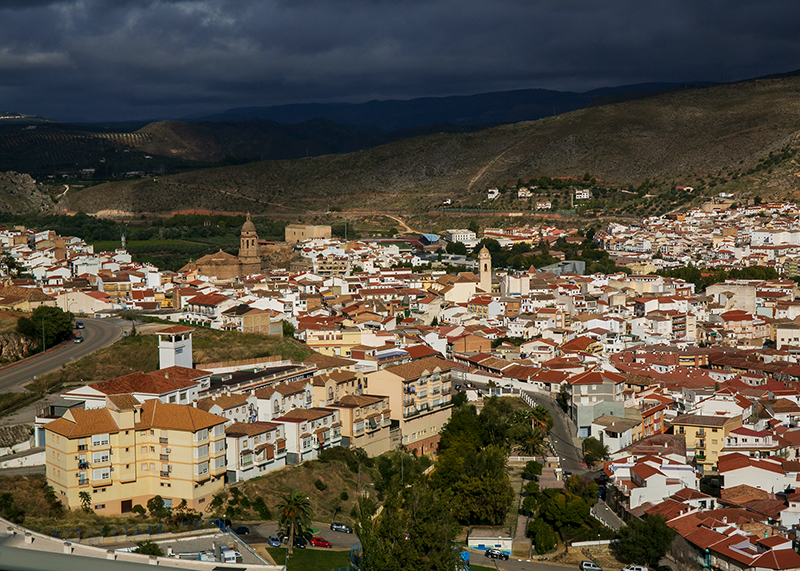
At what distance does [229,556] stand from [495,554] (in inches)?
289

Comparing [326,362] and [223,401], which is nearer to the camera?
[223,401]

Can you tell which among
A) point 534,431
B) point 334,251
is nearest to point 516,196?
point 334,251

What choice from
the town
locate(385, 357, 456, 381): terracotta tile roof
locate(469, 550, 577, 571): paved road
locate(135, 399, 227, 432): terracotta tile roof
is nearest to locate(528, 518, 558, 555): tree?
→ the town

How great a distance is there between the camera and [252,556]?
59.3 feet

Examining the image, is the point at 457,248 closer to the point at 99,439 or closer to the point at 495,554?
the point at 495,554

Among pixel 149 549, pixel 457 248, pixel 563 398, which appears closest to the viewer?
pixel 149 549

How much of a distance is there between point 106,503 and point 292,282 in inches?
1228

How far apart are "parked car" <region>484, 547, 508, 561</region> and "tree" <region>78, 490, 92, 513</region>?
Result: 8765mm

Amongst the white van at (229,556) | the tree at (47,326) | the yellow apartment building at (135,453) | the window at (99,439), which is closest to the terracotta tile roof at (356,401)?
the yellow apartment building at (135,453)

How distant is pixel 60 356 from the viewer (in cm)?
3088

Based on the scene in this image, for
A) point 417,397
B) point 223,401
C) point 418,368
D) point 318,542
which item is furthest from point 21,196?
point 318,542

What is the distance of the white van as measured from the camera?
1703cm

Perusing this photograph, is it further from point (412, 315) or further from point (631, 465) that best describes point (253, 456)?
point (412, 315)

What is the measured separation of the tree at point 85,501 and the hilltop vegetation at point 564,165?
7078 cm
